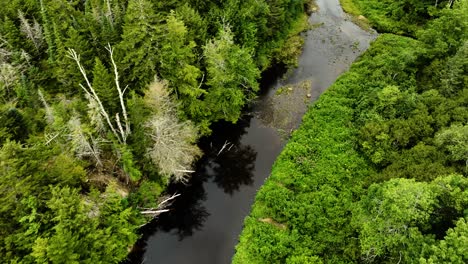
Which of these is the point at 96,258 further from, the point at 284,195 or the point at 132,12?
the point at 132,12

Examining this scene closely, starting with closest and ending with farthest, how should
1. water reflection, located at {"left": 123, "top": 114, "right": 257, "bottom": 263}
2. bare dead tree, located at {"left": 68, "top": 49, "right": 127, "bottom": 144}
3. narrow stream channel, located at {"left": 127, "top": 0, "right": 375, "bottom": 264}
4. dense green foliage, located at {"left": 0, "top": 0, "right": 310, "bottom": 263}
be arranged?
dense green foliage, located at {"left": 0, "top": 0, "right": 310, "bottom": 263} < bare dead tree, located at {"left": 68, "top": 49, "right": 127, "bottom": 144} < narrow stream channel, located at {"left": 127, "top": 0, "right": 375, "bottom": 264} < water reflection, located at {"left": 123, "top": 114, "right": 257, "bottom": 263}

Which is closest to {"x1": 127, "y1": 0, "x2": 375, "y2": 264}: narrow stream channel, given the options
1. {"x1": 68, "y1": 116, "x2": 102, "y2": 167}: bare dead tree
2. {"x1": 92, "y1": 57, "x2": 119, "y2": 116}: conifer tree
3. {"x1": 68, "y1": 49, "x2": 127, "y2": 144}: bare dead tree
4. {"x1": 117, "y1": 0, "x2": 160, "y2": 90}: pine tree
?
{"x1": 68, "y1": 49, "x2": 127, "y2": 144}: bare dead tree

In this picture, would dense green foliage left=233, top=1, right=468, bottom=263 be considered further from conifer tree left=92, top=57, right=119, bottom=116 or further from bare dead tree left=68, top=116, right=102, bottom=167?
conifer tree left=92, top=57, right=119, bottom=116

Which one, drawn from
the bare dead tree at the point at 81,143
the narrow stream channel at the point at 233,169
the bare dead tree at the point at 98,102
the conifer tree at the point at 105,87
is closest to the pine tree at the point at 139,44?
the conifer tree at the point at 105,87

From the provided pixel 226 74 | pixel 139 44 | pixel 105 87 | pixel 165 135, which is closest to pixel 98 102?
pixel 105 87

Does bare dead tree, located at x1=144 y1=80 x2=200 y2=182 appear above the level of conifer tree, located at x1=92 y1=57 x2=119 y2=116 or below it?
below

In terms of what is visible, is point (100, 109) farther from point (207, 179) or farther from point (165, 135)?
point (207, 179)
